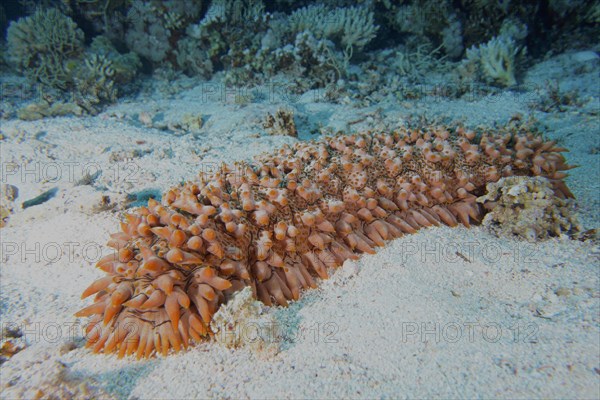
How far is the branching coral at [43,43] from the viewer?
23.4ft

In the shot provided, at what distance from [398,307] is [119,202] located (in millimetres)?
2718

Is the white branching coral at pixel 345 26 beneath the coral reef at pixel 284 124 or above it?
above

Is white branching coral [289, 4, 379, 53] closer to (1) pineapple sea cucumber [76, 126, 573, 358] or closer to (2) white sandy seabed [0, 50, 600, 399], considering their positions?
(2) white sandy seabed [0, 50, 600, 399]

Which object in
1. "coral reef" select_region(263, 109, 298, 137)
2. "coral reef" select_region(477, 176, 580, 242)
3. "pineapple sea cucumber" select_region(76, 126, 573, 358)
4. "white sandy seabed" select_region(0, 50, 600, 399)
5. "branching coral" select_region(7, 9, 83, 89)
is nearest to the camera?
"white sandy seabed" select_region(0, 50, 600, 399)

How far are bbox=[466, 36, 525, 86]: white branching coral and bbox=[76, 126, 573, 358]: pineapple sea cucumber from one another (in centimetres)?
359

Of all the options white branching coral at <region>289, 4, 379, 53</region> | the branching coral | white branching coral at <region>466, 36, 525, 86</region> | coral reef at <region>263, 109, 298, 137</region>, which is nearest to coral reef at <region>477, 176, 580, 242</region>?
coral reef at <region>263, 109, 298, 137</region>

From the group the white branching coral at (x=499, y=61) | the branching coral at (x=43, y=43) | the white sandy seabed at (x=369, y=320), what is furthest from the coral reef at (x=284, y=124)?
the branching coral at (x=43, y=43)

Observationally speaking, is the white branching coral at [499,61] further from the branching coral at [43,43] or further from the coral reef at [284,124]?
the branching coral at [43,43]

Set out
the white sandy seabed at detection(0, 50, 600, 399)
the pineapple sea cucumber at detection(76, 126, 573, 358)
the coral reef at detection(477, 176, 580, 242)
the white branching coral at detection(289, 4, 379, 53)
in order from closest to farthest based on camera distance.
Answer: the white sandy seabed at detection(0, 50, 600, 399) < the pineapple sea cucumber at detection(76, 126, 573, 358) < the coral reef at detection(477, 176, 580, 242) < the white branching coral at detection(289, 4, 379, 53)

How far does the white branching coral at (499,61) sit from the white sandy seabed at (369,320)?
2.59m

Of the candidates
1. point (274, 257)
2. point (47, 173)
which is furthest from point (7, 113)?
point (274, 257)

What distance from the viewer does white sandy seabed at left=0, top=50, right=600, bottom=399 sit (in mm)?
1612

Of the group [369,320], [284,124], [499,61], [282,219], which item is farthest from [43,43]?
[499,61]

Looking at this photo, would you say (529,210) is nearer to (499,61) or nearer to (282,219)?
(282,219)
